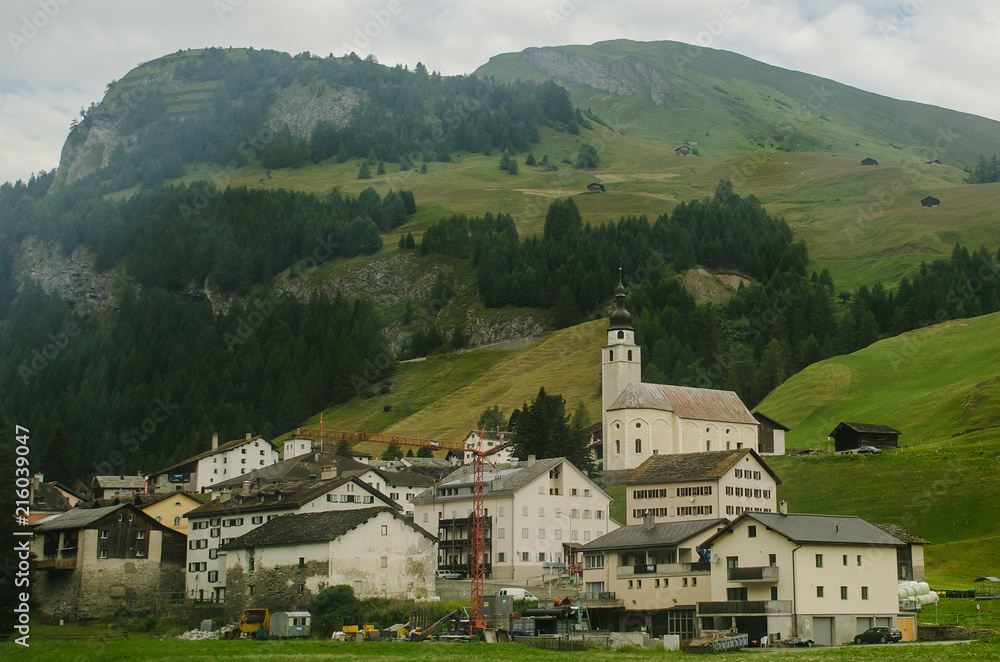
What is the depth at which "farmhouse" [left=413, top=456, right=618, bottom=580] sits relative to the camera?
267ft

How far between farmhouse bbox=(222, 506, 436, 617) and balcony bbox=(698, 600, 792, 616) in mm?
19311

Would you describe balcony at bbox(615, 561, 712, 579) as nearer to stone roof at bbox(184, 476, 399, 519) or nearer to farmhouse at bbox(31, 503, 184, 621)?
stone roof at bbox(184, 476, 399, 519)

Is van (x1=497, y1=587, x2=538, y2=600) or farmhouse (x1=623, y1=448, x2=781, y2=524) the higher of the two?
farmhouse (x1=623, y1=448, x2=781, y2=524)

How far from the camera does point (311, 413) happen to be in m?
184

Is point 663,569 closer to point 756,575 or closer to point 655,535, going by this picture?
point 655,535

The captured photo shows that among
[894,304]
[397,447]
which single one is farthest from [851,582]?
[894,304]

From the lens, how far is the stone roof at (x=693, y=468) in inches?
3351

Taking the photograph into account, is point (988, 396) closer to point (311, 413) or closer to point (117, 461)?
point (311, 413)

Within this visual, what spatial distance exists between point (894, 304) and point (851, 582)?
12837 cm

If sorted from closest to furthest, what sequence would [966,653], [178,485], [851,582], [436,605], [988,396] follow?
[966,653] → [851,582] → [436,605] → [988,396] → [178,485]

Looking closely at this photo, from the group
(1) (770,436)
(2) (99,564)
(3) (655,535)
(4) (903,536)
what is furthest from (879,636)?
(1) (770,436)

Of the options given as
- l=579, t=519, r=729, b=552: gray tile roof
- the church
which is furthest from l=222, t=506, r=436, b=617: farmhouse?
the church

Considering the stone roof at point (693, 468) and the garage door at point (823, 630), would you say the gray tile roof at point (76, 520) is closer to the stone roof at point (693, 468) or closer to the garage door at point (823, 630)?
the stone roof at point (693, 468)

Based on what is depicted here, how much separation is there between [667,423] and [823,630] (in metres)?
68.3
